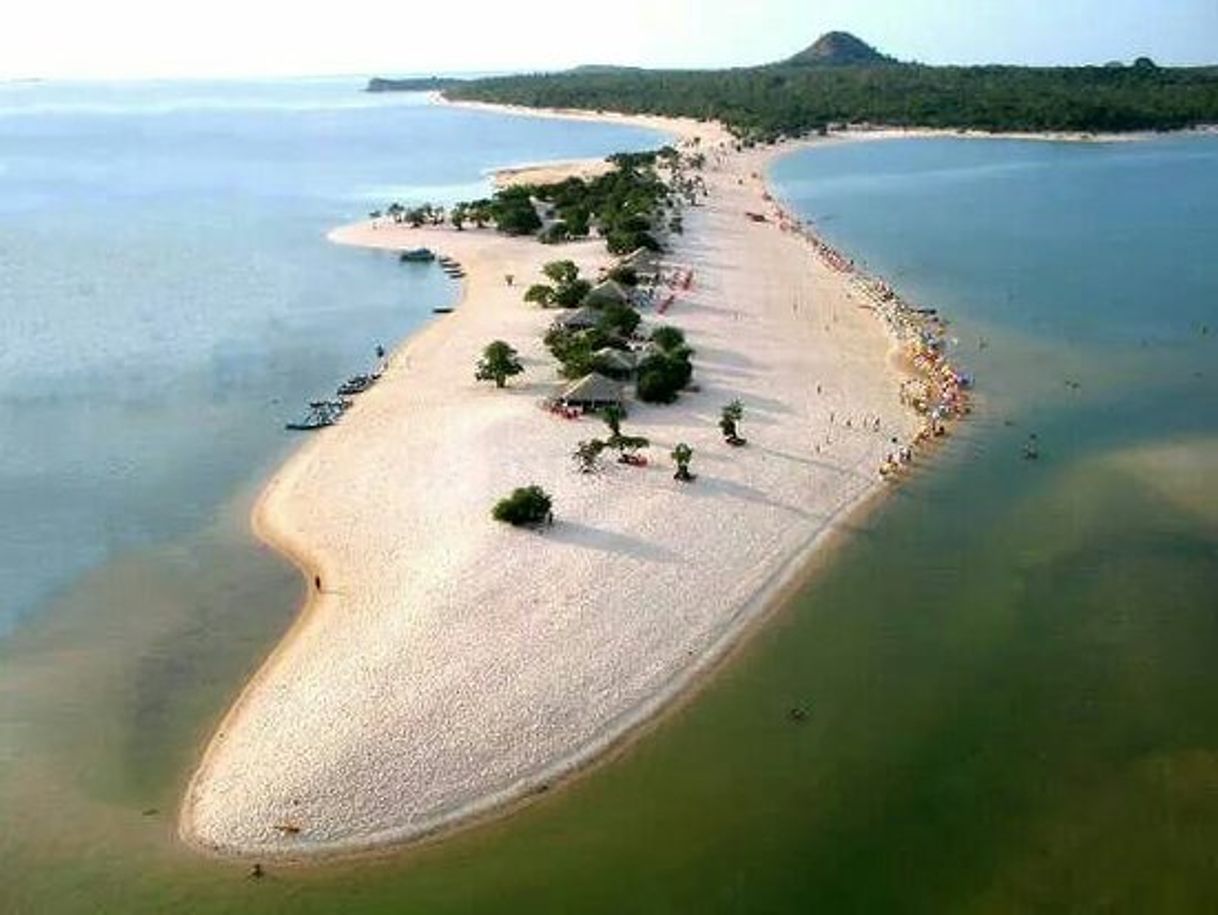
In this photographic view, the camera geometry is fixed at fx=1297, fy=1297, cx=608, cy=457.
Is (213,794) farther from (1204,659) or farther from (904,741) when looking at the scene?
(1204,659)

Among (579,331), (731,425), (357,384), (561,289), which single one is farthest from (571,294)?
(731,425)

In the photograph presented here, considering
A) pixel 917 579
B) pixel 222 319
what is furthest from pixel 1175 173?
pixel 917 579

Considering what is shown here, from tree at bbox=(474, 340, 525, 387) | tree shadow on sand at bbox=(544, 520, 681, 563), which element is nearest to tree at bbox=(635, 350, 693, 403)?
tree at bbox=(474, 340, 525, 387)

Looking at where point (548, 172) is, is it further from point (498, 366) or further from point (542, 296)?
point (498, 366)

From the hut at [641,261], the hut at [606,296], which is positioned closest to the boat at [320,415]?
the hut at [606,296]

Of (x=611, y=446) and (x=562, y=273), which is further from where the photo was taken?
(x=562, y=273)

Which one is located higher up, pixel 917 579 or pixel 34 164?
pixel 917 579
